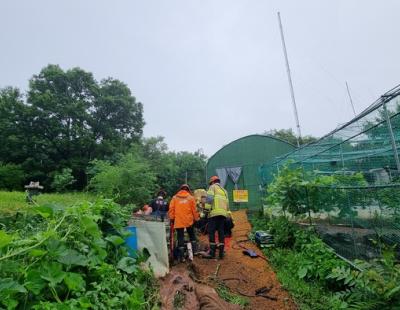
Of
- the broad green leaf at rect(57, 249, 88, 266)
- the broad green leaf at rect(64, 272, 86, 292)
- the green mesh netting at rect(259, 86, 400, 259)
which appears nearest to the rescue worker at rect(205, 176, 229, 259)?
the green mesh netting at rect(259, 86, 400, 259)

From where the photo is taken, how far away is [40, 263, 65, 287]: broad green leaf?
8.27 feet

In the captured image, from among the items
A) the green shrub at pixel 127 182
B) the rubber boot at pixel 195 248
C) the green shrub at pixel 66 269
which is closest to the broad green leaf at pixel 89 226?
the green shrub at pixel 66 269

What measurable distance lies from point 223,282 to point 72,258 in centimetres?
318

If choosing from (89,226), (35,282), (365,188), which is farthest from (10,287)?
(365,188)

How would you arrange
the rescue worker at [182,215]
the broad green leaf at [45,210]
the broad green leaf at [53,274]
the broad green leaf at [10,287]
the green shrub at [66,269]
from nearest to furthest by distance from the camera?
the broad green leaf at [10,287] < the green shrub at [66,269] < the broad green leaf at [53,274] < the broad green leaf at [45,210] < the rescue worker at [182,215]

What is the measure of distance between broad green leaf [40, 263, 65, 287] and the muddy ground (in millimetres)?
1478

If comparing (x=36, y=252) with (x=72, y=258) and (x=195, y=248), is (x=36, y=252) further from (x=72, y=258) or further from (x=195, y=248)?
(x=195, y=248)

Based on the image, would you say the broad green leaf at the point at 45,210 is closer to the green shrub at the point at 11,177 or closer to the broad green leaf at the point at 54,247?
the broad green leaf at the point at 54,247

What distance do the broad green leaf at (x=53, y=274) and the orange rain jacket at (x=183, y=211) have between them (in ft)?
12.6

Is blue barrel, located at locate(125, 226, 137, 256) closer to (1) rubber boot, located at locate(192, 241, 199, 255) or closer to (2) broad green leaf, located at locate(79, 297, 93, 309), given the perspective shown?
(2) broad green leaf, located at locate(79, 297, 93, 309)

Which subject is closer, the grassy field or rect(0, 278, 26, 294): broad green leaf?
rect(0, 278, 26, 294): broad green leaf

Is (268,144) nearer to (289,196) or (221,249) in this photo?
(289,196)

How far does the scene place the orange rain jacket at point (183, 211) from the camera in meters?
6.43

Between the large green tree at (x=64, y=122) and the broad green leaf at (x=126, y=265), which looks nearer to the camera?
the broad green leaf at (x=126, y=265)
